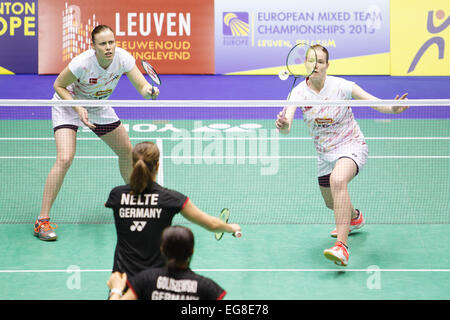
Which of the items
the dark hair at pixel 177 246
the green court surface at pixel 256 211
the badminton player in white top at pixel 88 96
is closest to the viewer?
the dark hair at pixel 177 246

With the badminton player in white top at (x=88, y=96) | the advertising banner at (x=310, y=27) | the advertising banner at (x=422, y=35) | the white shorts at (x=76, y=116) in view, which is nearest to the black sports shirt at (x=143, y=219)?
the badminton player in white top at (x=88, y=96)

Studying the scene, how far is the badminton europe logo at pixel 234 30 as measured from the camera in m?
12.2

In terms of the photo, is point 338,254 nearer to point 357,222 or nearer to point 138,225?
point 357,222

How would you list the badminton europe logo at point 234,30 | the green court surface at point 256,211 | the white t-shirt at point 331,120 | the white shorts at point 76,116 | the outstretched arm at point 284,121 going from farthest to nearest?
1. the badminton europe logo at point 234,30
2. the white shorts at point 76,116
3. the white t-shirt at point 331,120
4. the outstretched arm at point 284,121
5. the green court surface at point 256,211

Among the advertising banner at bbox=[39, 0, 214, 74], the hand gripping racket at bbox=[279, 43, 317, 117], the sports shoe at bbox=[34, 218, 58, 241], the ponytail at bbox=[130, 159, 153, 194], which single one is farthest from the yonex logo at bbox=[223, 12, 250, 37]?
the ponytail at bbox=[130, 159, 153, 194]

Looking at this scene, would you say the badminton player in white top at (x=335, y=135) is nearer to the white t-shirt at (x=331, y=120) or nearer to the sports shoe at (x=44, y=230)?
the white t-shirt at (x=331, y=120)

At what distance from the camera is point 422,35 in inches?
478

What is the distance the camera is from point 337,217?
17.8ft

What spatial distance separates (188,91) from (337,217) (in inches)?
254

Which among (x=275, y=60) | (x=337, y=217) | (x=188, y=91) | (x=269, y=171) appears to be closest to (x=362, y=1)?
(x=275, y=60)

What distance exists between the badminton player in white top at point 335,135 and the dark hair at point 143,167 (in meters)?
1.90

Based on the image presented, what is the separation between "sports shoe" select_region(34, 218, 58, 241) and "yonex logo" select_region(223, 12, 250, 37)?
708cm

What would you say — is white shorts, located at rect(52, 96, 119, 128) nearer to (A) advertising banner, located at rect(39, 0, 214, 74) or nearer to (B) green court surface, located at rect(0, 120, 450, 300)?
(B) green court surface, located at rect(0, 120, 450, 300)

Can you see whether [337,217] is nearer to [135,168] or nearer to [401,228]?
[401,228]
